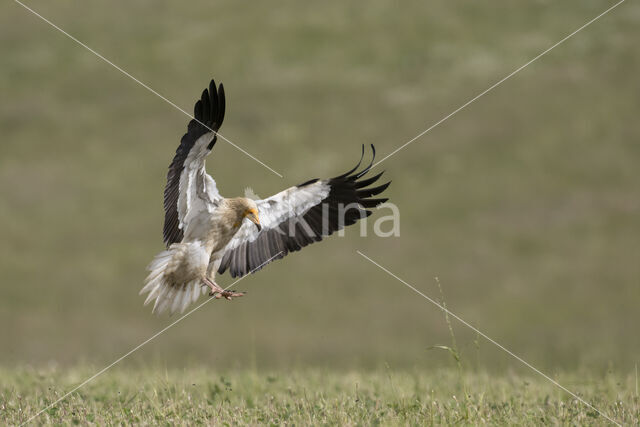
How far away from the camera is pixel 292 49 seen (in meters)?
36.4

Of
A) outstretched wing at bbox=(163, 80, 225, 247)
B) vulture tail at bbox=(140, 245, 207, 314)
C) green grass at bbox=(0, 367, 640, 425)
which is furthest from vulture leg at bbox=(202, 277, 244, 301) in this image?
green grass at bbox=(0, 367, 640, 425)

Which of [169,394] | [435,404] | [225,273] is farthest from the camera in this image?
[225,273]

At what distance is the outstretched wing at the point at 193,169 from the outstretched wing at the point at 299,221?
778mm

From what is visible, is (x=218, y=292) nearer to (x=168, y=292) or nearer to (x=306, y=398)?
(x=168, y=292)

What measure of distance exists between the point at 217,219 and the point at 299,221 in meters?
1.06

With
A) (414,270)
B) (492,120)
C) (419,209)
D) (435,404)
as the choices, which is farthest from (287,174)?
(435,404)

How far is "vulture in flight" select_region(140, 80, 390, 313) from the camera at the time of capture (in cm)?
727

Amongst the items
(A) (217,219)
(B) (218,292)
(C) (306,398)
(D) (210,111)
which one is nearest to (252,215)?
(A) (217,219)

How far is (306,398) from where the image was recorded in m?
7.06

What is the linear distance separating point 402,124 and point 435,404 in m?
23.7

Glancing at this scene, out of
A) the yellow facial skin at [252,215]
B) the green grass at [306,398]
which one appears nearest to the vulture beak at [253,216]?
the yellow facial skin at [252,215]

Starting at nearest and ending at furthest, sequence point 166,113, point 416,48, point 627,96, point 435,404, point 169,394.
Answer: point 435,404 → point 169,394 → point 627,96 → point 166,113 → point 416,48

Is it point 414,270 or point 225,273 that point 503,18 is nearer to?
point 414,270

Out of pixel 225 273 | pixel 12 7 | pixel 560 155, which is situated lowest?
pixel 225 273
